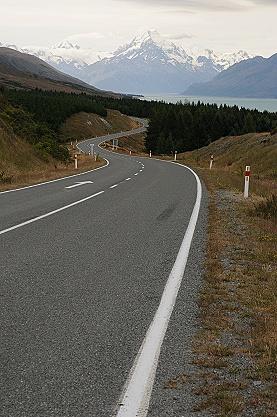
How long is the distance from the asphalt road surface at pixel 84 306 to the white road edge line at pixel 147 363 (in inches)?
1.3

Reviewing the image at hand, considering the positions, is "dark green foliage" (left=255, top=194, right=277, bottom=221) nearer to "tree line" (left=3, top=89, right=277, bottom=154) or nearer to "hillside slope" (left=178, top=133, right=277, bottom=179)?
"hillside slope" (left=178, top=133, right=277, bottom=179)

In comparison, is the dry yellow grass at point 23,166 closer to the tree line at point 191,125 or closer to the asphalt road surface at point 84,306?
the asphalt road surface at point 84,306

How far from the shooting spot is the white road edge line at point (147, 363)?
344 centimetres

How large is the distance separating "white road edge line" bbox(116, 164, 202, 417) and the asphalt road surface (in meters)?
0.03

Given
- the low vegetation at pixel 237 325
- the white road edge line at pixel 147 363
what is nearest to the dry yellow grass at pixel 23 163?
the low vegetation at pixel 237 325

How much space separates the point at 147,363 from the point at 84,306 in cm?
156

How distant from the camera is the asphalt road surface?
11.9ft

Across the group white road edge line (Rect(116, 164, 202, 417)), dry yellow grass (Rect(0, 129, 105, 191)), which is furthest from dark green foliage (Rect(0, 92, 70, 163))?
white road edge line (Rect(116, 164, 202, 417))

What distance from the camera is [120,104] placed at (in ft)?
625

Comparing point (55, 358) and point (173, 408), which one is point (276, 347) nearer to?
point (173, 408)

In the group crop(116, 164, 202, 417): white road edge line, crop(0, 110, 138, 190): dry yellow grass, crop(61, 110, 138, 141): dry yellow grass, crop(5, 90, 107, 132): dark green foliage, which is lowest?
crop(0, 110, 138, 190): dry yellow grass

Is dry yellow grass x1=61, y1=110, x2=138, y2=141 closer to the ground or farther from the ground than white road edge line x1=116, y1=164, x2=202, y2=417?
farther from the ground

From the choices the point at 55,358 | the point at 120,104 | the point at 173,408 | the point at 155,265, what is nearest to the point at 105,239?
the point at 155,265

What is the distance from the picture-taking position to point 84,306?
556 centimetres
